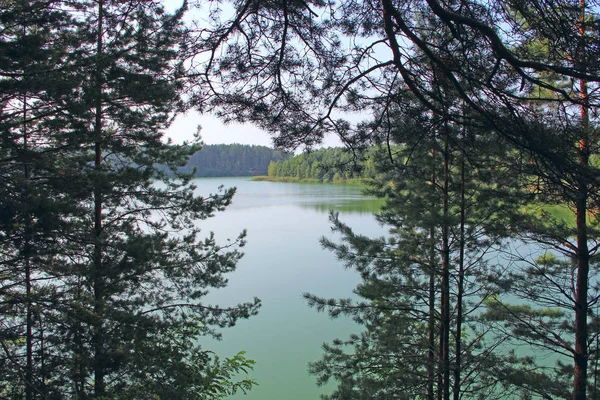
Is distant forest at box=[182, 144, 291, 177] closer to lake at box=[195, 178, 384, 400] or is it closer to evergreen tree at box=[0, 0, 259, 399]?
lake at box=[195, 178, 384, 400]

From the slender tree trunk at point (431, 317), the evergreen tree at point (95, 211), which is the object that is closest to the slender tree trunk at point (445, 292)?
the slender tree trunk at point (431, 317)

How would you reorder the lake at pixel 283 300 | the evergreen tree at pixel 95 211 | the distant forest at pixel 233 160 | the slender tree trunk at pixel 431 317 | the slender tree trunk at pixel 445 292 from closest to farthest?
1. the evergreen tree at pixel 95 211
2. the slender tree trunk at pixel 445 292
3. the slender tree trunk at pixel 431 317
4. the lake at pixel 283 300
5. the distant forest at pixel 233 160

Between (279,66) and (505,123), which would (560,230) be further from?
(279,66)

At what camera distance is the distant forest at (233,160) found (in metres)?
55.3

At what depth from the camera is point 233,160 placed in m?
59.6

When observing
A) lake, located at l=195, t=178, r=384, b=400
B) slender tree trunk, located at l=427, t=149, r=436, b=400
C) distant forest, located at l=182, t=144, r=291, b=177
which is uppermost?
distant forest, located at l=182, t=144, r=291, b=177

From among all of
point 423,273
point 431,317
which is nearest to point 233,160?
point 423,273

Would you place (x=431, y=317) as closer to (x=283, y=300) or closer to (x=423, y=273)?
(x=423, y=273)

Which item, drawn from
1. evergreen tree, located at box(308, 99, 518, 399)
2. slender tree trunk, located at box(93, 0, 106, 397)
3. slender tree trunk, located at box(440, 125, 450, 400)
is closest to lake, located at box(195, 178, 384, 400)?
evergreen tree, located at box(308, 99, 518, 399)

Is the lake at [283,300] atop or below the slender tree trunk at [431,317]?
below

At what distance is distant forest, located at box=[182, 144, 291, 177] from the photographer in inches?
2178

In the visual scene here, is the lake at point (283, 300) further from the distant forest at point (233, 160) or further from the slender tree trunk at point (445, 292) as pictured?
the distant forest at point (233, 160)

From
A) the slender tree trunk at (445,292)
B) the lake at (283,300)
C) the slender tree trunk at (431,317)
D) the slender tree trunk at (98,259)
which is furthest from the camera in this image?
the lake at (283,300)

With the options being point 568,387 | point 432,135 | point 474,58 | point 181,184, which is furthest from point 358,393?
point 474,58
